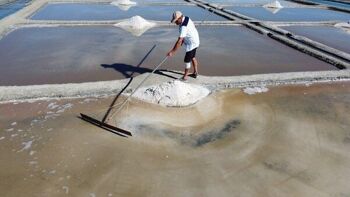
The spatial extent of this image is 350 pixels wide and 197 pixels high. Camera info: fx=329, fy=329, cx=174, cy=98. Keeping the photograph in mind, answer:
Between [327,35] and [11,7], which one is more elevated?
[11,7]

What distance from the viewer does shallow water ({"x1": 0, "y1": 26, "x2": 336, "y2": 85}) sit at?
6707mm

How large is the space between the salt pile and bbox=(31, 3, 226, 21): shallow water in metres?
7.28

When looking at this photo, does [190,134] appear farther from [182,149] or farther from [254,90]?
[254,90]

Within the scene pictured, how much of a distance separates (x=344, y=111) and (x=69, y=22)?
8.82 metres

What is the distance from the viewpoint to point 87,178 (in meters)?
3.58

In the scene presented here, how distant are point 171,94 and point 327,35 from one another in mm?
7562

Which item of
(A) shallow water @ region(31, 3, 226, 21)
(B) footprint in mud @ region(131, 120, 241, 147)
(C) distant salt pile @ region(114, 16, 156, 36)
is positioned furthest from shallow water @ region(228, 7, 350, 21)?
(B) footprint in mud @ region(131, 120, 241, 147)

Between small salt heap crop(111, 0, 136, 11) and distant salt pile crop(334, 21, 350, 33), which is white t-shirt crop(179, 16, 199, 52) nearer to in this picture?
distant salt pile crop(334, 21, 350, 33)

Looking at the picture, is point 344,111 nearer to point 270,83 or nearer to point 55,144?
point 270,83

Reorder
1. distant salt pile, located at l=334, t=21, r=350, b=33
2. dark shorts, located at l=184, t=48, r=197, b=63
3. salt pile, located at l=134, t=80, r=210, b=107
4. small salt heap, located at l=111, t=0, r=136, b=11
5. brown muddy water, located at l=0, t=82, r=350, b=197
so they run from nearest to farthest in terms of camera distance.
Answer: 1. brown muddy water, located at l=0, t=82, r=350, b=197
2. salt pile, located at l=134, t=80, r=210, b=107
3. dark shorts, located at l=184, t=48, r=197, b=63
4. distant salt pile, located at l=334, t=21, r=350, b=33
5. small salt heap, located at l=111, t=0, r=136, b=11

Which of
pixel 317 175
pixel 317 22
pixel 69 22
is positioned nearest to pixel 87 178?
pixel 317 175

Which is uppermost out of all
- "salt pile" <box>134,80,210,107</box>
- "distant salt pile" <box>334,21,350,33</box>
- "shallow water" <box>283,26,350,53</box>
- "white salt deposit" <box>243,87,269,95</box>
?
"distant salt pile" <box>334,21,350,33</box>

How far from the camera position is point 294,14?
47.6 ft

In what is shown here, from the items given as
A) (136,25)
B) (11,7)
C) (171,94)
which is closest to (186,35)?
(171,94)
